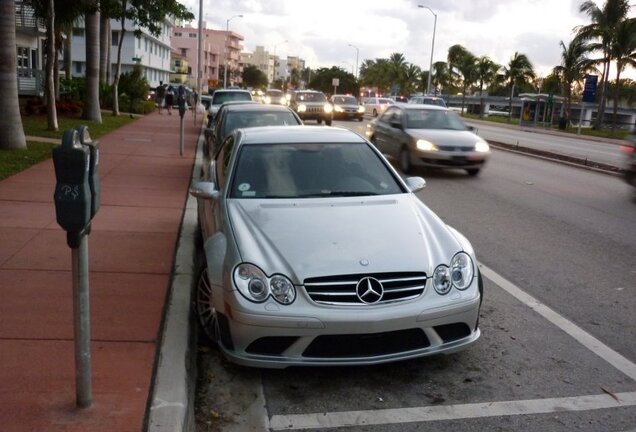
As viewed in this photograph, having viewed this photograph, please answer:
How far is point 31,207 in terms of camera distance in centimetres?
893

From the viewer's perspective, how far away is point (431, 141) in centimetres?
1426

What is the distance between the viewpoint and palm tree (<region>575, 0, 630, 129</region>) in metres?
45.4

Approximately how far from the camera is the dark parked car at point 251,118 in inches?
463

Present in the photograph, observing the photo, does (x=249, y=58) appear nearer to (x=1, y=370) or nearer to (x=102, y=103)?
(x=102, y=103)

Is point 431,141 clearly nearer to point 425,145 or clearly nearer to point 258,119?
point 425,145

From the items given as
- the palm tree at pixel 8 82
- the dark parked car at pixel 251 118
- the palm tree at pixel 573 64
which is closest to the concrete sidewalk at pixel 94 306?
the dark parked car at pixel 251 118

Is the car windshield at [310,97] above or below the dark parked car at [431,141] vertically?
above

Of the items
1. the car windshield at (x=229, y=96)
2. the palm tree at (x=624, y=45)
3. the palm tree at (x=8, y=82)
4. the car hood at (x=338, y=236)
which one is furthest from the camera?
the palm tree at (x=624, y=45)

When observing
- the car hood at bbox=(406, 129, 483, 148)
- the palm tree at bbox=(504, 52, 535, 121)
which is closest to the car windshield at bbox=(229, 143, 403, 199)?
the car hood at bbox=(406, 129, 483, 148)

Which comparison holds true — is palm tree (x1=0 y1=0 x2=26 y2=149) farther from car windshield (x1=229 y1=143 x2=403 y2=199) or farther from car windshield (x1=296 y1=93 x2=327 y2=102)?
car windshield (x1=296 y1=93 x2=327 y2=102)

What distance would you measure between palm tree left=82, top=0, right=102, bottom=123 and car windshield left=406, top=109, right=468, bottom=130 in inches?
498

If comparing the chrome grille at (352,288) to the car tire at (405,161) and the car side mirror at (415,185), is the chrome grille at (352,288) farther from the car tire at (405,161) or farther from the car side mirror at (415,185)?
the car tire at (405,161)

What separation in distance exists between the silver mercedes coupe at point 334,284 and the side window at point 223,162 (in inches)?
23.0

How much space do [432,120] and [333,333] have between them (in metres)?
12.0
